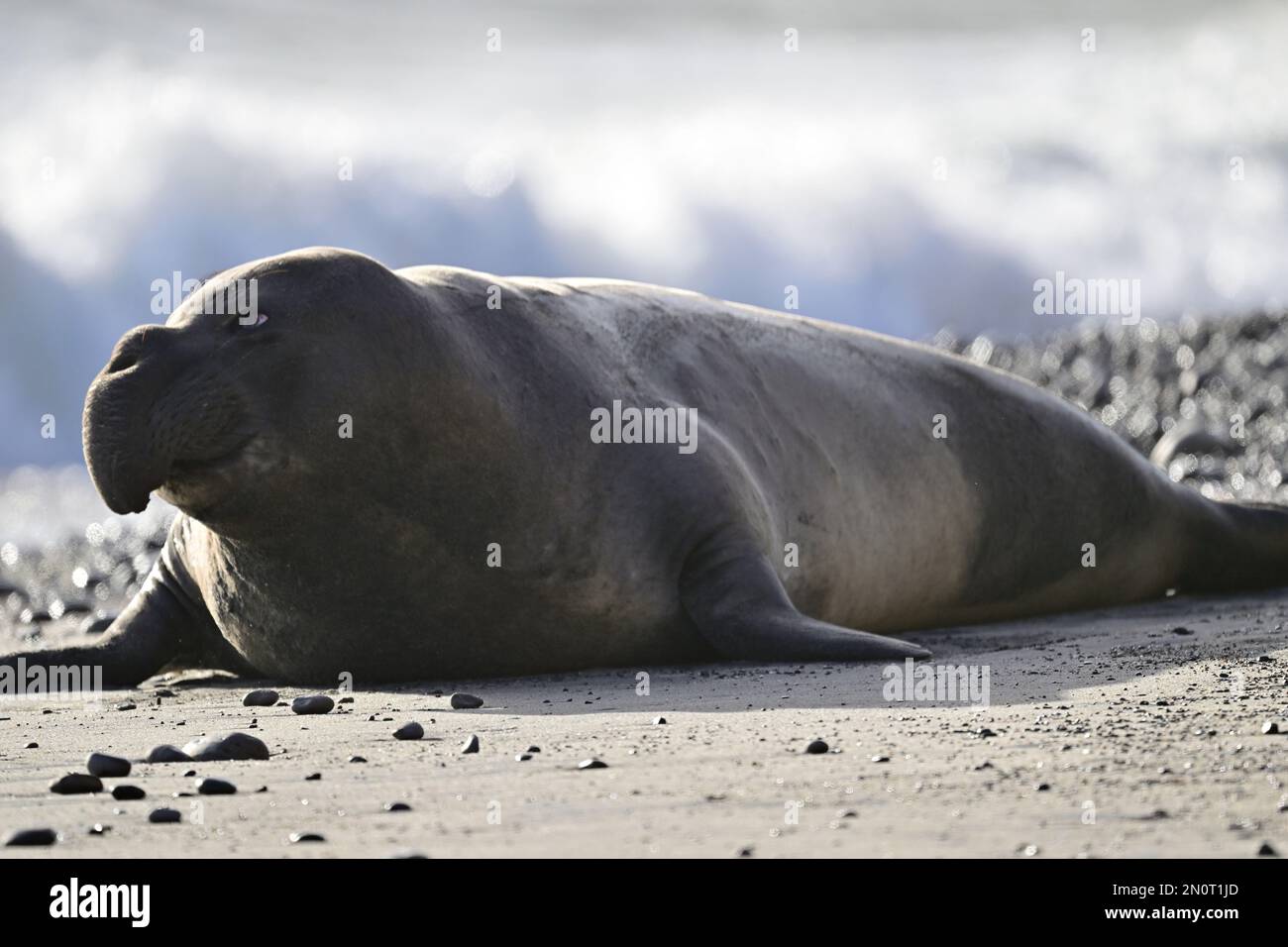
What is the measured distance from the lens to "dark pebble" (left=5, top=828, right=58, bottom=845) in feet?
11.7

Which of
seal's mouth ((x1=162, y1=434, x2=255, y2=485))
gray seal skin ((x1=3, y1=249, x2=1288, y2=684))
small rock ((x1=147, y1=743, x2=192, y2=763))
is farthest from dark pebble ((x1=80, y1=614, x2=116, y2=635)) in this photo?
small rock ((x1=147, y1=743, x2=192, y2=763))

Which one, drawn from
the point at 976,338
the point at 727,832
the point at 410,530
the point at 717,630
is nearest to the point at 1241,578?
the point at 717,630

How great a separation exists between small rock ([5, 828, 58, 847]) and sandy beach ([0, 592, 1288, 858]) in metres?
0.06

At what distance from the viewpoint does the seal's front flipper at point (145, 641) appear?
7.12 metres

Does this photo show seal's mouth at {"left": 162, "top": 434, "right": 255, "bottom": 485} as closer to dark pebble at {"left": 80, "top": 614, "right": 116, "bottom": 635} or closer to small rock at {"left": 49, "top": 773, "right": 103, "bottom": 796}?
small rock at {"left": 49, "top": 773, "right": 103, "bottom": 796}

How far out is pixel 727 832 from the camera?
348 cm

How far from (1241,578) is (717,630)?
13.1 feet

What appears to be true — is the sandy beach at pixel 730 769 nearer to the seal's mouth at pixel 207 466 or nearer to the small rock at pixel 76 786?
the small rock at pixel 76 786

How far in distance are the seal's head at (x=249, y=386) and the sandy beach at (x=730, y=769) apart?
77 centimetres

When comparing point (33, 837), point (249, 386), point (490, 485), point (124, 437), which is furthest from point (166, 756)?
point (490, 485)

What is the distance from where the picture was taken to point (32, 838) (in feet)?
11.7

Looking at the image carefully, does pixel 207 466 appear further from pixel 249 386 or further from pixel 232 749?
pixel 232 749

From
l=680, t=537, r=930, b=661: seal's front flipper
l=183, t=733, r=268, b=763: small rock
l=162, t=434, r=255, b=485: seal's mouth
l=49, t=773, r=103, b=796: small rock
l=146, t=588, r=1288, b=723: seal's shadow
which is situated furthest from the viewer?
l=680, t=537, r=930, b=661: seal's front flipper
